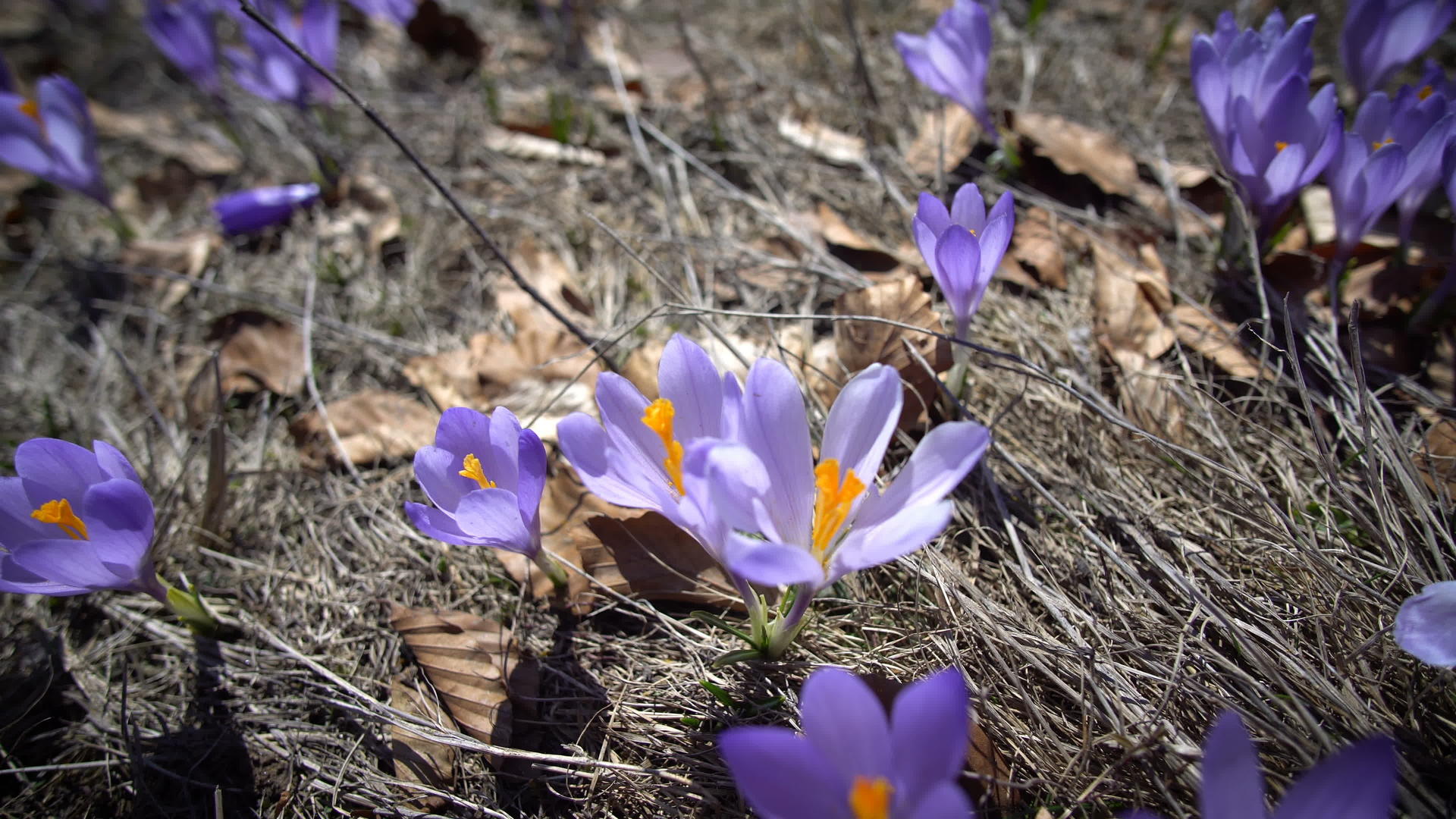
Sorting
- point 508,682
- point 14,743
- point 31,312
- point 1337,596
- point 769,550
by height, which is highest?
point 769,550

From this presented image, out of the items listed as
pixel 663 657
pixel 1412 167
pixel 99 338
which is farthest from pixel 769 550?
pixel 99 338

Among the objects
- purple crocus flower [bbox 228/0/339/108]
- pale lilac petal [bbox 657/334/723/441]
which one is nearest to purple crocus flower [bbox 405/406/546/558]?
pale lilac petal [bbox 657/334/723/441]

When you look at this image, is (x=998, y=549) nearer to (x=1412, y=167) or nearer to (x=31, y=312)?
(x=1412, y=167)

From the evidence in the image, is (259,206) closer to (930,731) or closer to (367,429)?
(367,429)

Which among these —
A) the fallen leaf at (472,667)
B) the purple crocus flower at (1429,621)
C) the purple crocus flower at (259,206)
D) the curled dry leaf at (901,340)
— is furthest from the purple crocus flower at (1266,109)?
the purple crocus flower at (259,206)

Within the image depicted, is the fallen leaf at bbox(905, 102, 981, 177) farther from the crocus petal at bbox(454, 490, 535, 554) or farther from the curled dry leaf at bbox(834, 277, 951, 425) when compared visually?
the crocus petal at bbox(454, 490, 535, 554)

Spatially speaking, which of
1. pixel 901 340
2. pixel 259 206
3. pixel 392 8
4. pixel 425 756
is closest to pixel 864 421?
pixel 901 340
